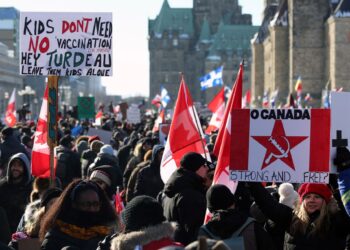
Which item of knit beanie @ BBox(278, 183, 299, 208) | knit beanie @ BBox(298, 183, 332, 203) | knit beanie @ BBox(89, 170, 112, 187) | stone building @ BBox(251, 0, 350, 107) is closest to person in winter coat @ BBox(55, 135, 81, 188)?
knit beanie @ BBox(89, 170, 112, 187)

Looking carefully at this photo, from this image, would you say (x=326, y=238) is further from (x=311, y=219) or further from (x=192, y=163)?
(x=192, y=163)

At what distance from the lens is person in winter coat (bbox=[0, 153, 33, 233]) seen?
9578 mm

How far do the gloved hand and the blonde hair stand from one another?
0.98ft

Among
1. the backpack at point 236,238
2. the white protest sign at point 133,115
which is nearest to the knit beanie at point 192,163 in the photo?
the backpack at point 236,238

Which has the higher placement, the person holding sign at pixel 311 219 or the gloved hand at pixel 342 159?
the gloved hand at pixel 342 159

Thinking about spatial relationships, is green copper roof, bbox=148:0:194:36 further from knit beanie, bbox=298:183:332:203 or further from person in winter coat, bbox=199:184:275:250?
person in winter coat, bbox=199:184:275:250

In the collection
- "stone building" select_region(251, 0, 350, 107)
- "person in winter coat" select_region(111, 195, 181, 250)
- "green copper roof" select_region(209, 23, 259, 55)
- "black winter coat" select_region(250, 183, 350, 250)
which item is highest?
"green copper roof" select_region(209, 23, 259, 55)

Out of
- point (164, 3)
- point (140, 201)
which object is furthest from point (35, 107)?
point (140, 201)

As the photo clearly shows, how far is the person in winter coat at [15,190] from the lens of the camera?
9578mm

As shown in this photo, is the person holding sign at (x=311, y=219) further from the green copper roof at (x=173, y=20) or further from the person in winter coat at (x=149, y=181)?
the green copper roof at (x=173, y=20)

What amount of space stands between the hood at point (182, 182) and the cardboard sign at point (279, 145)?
3.49 ft

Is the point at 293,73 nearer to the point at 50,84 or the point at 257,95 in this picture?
the point at 257,95

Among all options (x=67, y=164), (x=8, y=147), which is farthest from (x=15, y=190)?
(x=8, y=147)

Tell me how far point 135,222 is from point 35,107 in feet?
251
